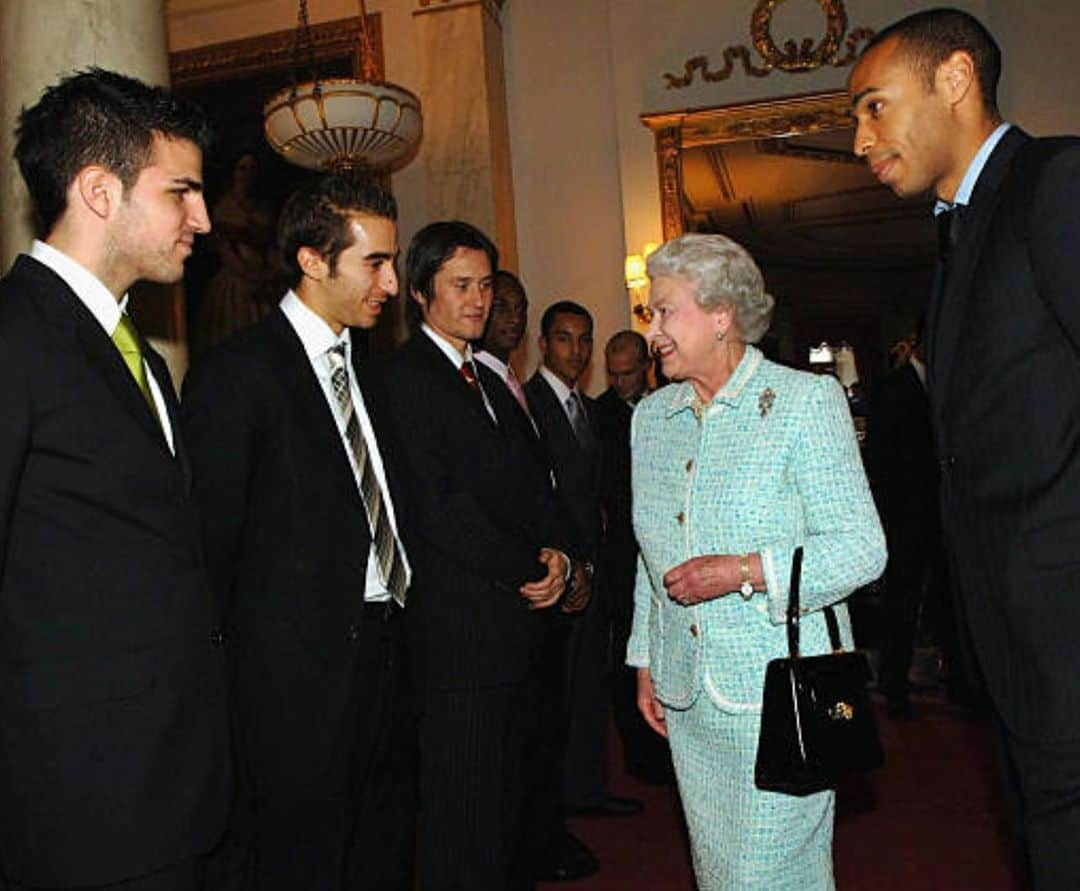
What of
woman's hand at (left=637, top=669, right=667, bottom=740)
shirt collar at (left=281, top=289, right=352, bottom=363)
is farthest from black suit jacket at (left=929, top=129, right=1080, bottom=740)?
shirt collar at (left=281, top=289, right=352, bottom=363)

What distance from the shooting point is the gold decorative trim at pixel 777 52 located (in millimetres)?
7617

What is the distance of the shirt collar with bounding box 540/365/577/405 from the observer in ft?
14.3

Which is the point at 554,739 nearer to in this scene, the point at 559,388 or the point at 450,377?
the point at 450,377

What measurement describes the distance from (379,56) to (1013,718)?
730cm

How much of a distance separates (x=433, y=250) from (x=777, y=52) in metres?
5.49

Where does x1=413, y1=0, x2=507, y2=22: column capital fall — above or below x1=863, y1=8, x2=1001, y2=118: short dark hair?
above

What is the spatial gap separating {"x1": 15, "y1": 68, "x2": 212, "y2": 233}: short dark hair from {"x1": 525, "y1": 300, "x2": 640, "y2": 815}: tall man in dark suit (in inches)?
85.8

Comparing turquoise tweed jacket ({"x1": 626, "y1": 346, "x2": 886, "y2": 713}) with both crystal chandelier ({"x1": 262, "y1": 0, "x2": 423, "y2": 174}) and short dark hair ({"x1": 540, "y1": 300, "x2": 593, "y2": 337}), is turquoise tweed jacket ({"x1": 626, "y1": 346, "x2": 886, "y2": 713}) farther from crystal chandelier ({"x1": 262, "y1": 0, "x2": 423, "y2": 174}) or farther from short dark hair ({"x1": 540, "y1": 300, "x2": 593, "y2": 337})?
crystal chandelier ({"x1": 262, "y1": 0, "x2": 423, "y2": 174})

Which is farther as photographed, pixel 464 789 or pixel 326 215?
pixel 464 789

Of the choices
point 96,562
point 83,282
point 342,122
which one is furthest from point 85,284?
point 342,122

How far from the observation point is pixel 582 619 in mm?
4109

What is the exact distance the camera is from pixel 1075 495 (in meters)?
1.62

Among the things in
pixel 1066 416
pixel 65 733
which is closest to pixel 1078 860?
pixel 1066 416

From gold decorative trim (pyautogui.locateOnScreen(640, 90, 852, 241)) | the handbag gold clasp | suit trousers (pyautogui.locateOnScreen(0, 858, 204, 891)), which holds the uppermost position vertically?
gold decorative trim (pyautogui.locateOnScreen(640, 90, 852, 241))
